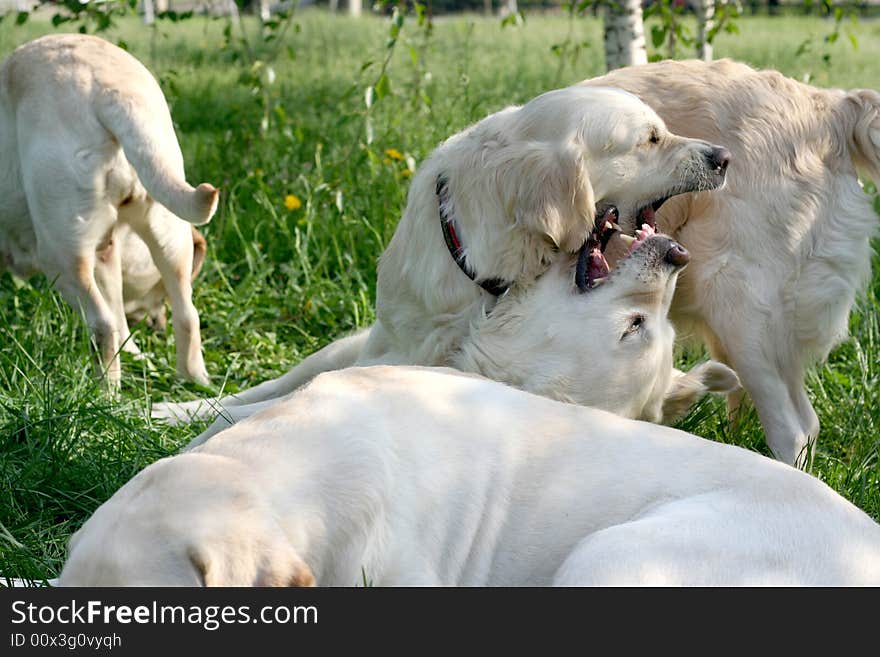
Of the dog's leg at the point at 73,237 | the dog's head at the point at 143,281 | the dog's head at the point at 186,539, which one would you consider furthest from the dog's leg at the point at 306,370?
the dog's head at the point at 186,539

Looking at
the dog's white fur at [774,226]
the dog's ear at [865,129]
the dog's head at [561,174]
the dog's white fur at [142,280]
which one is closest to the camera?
the dog's head at [561,174]

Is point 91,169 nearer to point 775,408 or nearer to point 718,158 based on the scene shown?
point 718,158

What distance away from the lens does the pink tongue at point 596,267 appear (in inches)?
142

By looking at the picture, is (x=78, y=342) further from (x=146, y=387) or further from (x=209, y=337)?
(x=209, y=337)

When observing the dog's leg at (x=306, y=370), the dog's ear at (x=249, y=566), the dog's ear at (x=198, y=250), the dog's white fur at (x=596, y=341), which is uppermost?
the dog's ear at (x=249, y=566)

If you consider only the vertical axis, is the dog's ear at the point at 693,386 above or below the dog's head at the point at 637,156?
below

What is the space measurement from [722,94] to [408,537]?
2231mm

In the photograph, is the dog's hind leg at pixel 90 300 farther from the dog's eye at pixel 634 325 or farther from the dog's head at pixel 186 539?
the dog's head at pixel 186 539

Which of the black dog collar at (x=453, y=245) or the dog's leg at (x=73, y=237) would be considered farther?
the dog's leg at (x=73, y=237)

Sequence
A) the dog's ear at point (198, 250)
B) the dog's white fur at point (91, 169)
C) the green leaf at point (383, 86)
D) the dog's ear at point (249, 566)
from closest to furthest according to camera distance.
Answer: the dog's ear at point (249, 566) → the dog's white fur at point (91, 169) → the dog's ear at point (198, 250) → the green leaf at point (383, 86)

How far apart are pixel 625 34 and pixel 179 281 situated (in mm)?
2885

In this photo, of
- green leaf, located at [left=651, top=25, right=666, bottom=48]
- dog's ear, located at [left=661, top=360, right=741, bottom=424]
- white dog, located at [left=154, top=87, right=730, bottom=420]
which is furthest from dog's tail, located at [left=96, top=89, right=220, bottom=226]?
green leaf, located at [left=651, top=25, right=666, bottom=48]

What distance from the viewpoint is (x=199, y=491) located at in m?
2.33
